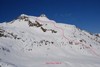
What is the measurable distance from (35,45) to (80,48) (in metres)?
10.8

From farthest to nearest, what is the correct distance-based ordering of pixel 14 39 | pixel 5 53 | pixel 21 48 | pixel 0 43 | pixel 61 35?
pixel 61 35
pixel 14 39
pixel 21 48
pixel 0 43
pixel 5 53

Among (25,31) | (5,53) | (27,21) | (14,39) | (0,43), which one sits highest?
(27,21)

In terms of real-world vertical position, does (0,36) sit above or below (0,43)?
above

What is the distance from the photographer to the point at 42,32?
4366 centimetres

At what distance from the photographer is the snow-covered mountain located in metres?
26.3

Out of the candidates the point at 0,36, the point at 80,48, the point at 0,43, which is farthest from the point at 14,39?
the point at 80,48

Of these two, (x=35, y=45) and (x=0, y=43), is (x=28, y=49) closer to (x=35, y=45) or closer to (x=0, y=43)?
(x=35, y=45)

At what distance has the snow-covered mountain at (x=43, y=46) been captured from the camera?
1035 inches

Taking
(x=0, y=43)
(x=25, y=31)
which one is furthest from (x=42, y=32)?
(x=0, y=43)

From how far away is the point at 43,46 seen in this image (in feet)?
117

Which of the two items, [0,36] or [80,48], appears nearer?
[0,36]

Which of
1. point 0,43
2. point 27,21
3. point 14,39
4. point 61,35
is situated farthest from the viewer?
point 27,21

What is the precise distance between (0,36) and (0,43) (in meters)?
4.41

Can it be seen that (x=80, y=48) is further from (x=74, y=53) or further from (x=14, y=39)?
(x=14, y=39)
